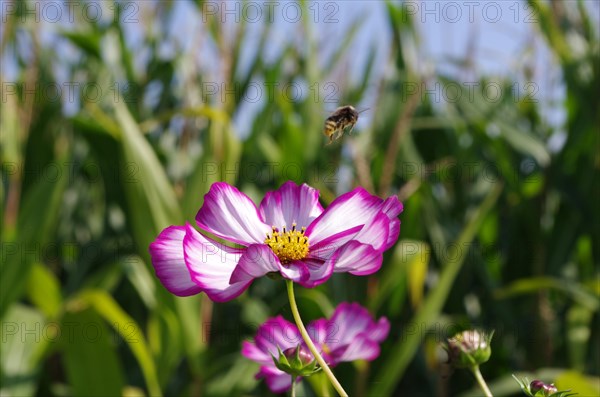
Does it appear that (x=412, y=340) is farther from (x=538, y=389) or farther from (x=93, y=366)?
(x=538, y=389)

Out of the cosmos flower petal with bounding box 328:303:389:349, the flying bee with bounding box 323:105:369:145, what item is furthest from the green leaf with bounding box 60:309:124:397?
the cosmos flower petal with bounding box 328:303:389:349

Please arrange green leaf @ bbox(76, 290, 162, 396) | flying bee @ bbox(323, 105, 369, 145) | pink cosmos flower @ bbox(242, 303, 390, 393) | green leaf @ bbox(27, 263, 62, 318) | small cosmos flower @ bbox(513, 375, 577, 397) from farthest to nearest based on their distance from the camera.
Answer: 1. green leaf @ bbox(27, 263, 62, 318)
2. green leaf @ bbox(76, 290, 162, 396)
3. flying bee @ bbox(323, 105, 369, 145)
4. pink cosmos flower @ bbox(242, 303, 390, 393)
5. small cosmos flower @ bbox(513, 375, 577, 397)

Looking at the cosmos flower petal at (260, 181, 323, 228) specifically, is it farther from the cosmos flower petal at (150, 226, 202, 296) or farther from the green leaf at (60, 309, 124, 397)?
the green leaf at (60, 309, 124, 397)

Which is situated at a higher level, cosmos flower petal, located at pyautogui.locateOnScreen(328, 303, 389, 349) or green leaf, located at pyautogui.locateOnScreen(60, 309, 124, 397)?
cosmos flower petal, located at pyautogui.locateOnScreen(328, 303, 389, 349)

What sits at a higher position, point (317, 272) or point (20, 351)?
point (317, 272)

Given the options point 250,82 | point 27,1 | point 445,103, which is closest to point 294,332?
point 250,82

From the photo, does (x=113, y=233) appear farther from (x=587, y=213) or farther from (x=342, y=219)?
(x=342, y=219)

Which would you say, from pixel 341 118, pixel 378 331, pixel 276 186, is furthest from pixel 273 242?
pixel 276 186
